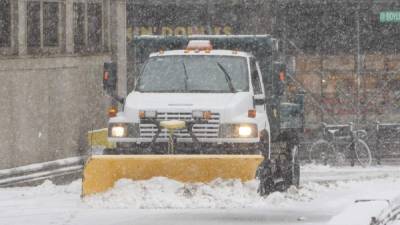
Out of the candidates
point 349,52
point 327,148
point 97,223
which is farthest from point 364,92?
point 97,223

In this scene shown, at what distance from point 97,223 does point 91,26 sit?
13586mm

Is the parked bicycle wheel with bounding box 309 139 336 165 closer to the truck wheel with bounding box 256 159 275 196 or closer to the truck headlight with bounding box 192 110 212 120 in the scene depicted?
the truck wheel with bounding box 256 159 275 196

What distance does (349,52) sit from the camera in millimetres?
35031

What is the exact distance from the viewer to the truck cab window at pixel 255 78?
671 inches

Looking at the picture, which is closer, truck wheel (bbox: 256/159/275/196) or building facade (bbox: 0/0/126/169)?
truck wheel (bbox: 256/159/275/196)

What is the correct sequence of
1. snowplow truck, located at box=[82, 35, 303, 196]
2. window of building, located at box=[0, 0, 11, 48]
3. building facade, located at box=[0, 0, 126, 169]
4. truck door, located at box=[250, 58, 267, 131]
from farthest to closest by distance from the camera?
building facade, located at box=[0, 0, 126, 169]
window of building, located at box=[0, 0, 11, 48]
truck door, located at box=[250, 58, 267, 131]
snowplow truck, located at box=[82, 35, 303, 196]

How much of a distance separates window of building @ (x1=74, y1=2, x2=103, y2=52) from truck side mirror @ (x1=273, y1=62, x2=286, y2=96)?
8.83m

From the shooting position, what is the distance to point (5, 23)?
74.4ft

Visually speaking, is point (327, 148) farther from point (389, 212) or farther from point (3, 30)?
point (389, 212)

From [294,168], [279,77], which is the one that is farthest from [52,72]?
[279,77]

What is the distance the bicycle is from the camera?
26.4 metres

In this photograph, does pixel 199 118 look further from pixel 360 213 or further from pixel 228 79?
pixel 360 213

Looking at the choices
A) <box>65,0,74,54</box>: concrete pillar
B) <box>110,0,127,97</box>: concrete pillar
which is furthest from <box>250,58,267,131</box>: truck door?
<box>110,0,127,97</box>: concrete pillar

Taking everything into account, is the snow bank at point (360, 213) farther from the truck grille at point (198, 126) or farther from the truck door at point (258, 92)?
the truck door at point (258, 92)
